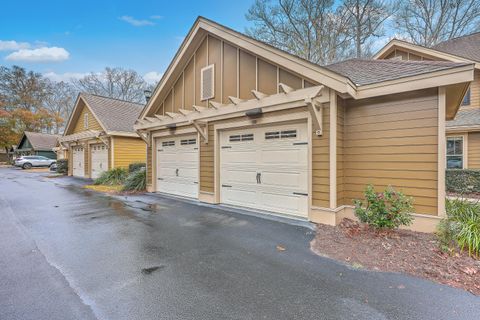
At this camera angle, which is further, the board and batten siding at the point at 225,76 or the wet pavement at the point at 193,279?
the board and batten siding at the point at 225,76

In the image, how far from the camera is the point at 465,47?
1173cm

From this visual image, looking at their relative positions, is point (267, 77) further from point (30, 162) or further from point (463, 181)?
point (30, 162)

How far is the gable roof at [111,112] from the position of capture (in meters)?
14.1

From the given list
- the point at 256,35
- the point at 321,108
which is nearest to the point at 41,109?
the point at 256,35

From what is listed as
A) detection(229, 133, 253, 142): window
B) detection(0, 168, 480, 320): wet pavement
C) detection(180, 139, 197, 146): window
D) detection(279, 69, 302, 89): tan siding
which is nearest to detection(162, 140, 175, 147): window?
detection(180, 139, 197, 146): window

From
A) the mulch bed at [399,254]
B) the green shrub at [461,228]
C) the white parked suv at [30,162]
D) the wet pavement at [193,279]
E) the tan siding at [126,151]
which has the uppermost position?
the tan siding at [126,151]

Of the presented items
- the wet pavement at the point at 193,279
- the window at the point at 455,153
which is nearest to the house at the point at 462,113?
the window at the point at 455,153

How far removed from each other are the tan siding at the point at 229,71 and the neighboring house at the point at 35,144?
117 feet

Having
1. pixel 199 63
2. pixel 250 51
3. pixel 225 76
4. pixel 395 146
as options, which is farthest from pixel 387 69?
pixel 199 63

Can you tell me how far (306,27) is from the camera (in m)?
15.6

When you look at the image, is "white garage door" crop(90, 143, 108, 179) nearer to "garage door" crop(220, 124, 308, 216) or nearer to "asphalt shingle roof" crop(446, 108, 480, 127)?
"garage door" crop(220, 124, 308, 216)

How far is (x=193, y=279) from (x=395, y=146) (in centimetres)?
469

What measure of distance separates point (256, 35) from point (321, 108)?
43.7ft

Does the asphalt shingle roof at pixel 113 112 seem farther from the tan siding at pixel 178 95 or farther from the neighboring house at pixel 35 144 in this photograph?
the neighboring house at pixel 35 144
